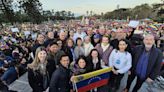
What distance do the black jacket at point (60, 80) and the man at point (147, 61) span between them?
1.75 meters

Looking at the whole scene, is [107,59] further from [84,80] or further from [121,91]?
[84,80]

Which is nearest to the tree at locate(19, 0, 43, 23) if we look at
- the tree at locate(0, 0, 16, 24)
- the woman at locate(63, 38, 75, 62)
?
the tree at locate(0, 0, 16, 24)

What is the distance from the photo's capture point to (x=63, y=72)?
4.21m

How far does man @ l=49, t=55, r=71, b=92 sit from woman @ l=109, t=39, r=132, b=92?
1.41m

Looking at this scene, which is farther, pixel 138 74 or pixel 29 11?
pixel 29 11

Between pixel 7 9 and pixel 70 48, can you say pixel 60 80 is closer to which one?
pixel 70 48

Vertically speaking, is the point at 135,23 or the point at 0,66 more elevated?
the point at 135,23

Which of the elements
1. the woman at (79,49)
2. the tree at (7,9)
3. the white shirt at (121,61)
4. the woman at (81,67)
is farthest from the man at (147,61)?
the tree at (7,9)

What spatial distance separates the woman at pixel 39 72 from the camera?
4641 millimetres

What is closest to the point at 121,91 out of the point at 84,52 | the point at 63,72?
the point at 84,52

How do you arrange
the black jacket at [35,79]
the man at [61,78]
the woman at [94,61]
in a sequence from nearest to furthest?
the man at [61,78] → the black jacket at [35,79] → the woman at [94,61]

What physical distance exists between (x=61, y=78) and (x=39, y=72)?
0.75 metres

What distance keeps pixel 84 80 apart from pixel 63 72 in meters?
0.44

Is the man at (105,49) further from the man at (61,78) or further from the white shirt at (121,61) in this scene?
the man at (61,78)
